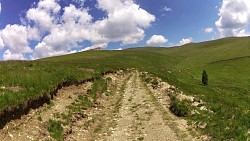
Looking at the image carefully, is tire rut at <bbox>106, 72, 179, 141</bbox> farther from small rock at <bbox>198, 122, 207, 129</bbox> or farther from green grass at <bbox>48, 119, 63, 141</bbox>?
green grass at <bbox>48, 119, 63, 141</bbox>

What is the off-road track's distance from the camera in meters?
20.9

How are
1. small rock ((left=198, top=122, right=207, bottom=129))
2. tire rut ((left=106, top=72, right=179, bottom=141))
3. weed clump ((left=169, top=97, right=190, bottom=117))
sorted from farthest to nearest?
weed clump ((left=169, top=97, right=190, bottom=117)) < small rock ((left=198, top=122, right=207, bottom=129)) < tire rut ((left=106, top=72, right=179, bottom=141))

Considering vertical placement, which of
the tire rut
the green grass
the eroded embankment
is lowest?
the tire rut

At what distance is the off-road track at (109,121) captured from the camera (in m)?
20.9

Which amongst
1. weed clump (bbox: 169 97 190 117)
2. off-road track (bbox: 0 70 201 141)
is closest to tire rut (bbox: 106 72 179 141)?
off-road track (bbox: 0 70 201 141)

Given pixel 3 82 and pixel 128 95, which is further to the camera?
pixel 128 95

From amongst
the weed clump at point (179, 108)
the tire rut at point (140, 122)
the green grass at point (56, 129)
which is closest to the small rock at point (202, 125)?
the tire rut at point (140, 122)

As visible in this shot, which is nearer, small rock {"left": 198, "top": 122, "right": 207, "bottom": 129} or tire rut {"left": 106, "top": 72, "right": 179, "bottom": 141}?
tire rut {"left": 106, "top": 72, "right": 179, "bottom": 141}

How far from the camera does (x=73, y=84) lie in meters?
36.0

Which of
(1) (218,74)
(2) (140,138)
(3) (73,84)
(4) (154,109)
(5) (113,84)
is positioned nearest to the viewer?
(2) (140,138)

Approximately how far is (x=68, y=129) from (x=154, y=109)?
30.5ft

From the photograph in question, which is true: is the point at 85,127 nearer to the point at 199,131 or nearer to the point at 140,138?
the point at 140,138

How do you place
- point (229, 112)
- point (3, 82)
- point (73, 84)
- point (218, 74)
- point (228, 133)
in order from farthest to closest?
point (218, 74) < point (73, 84) < point (3, 82) < point (229, 112) < point (228, 133)

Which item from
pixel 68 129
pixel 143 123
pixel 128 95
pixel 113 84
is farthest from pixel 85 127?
pixel 113 84
